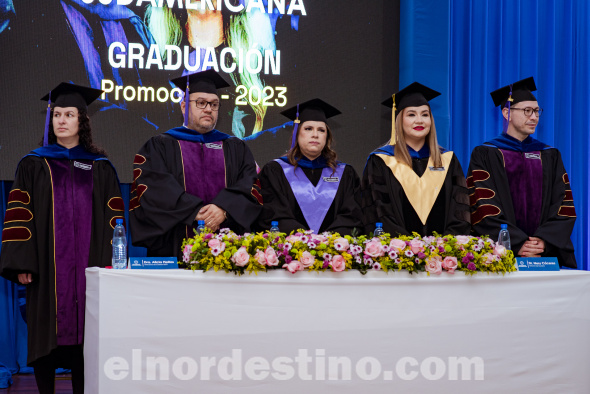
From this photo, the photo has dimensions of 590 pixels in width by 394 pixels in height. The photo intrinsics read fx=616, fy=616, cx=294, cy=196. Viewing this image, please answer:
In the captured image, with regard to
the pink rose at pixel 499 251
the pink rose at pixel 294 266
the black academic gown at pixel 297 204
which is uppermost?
the black academic gown at pixel 297 204

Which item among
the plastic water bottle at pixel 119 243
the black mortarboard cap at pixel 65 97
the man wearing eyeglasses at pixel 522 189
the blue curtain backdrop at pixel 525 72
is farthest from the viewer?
the blue curtain backdrop at pixel 525 72

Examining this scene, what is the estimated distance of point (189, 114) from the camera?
4180 mm

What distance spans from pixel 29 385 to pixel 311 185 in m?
2.53

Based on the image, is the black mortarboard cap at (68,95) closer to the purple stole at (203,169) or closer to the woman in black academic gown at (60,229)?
the woman in black academic gown at (60,229)

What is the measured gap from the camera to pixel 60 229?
3.73 meters

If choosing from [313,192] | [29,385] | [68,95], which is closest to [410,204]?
[313,192]

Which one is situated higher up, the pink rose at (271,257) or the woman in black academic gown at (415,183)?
the woman in black academic gown at (415,183)

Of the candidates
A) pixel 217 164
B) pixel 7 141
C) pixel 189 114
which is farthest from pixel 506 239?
pixel 7 141

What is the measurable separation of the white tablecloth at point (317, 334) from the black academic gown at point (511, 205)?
1113 mm

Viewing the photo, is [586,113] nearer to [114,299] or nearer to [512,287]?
[512,287]

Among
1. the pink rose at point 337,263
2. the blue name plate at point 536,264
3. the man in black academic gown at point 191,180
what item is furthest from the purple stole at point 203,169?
the blue name plate at point 536,264

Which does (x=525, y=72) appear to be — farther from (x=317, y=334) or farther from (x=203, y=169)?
(x=317, y=334)

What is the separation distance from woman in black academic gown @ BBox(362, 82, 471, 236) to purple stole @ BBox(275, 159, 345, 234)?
9.0 inches

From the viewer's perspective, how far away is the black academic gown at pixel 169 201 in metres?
3.75
